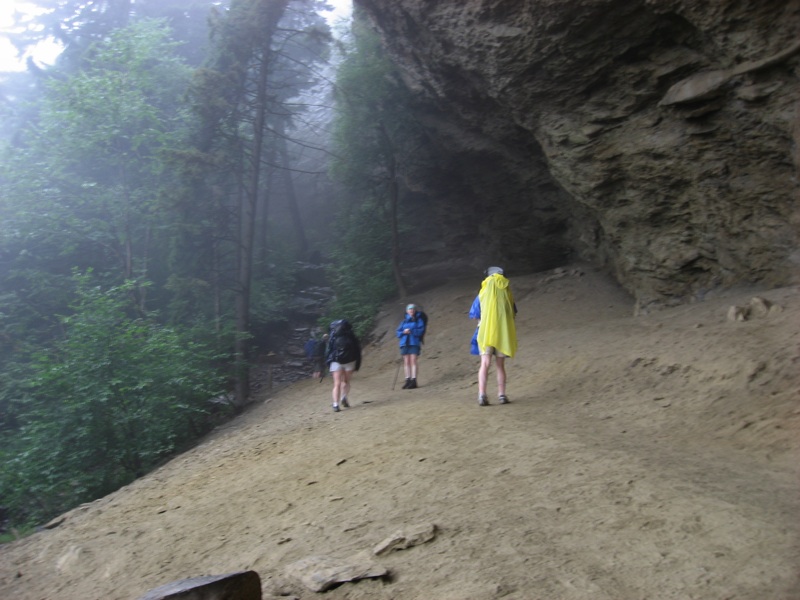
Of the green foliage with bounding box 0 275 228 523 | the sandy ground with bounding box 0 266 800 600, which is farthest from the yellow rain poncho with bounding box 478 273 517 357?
the green foliage with bounding box 0 275 228 523

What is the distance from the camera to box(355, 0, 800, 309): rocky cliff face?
970cm

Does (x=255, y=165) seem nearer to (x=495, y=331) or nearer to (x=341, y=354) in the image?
(x=341, y=354)

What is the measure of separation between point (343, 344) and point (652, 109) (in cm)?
697

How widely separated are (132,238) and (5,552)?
1957 centimetres

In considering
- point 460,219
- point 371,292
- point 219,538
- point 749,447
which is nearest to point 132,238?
point 371,292

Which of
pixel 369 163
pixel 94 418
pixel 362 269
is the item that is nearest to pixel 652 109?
pixel 369 163

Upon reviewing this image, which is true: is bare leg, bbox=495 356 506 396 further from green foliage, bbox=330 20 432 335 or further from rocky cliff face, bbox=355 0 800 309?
green foliage, bbox=330 20 432 335

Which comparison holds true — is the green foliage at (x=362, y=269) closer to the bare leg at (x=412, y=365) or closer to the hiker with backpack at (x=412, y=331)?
the bare leg at (x=412, y=365)

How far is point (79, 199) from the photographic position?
23.2 meters

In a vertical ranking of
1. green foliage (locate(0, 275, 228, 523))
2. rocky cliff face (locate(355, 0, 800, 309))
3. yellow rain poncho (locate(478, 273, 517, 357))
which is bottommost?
green foliage (locate(0, 275, 228, 523))

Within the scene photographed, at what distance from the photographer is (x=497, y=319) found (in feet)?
26.5

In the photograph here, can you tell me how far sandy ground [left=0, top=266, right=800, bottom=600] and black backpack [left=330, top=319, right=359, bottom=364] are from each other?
32.7 inches

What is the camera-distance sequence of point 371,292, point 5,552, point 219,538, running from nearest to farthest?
point 219,538 → point 5,552 → point 371,292

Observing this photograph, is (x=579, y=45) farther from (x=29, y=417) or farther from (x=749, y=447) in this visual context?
(x=29, y=417)
